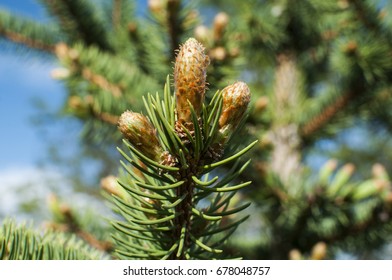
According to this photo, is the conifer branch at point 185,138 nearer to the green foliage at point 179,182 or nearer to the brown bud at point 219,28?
the green foliage at point 179,182

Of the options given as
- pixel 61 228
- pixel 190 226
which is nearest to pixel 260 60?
pixel 61 228

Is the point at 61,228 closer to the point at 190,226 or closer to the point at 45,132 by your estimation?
the point at 190,226

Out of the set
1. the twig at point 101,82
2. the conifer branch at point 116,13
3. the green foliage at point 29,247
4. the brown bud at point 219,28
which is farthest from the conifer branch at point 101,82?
the green foliage at point 29,247

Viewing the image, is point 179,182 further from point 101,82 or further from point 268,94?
point 268,94

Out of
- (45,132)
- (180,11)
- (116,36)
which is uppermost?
(45,132)

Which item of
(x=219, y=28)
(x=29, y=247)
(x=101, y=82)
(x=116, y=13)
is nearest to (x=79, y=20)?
(x=116, y=13)

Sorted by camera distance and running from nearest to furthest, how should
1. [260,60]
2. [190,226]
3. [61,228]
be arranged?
1. [190,226]
2. [61,228]
3. [260,60]
